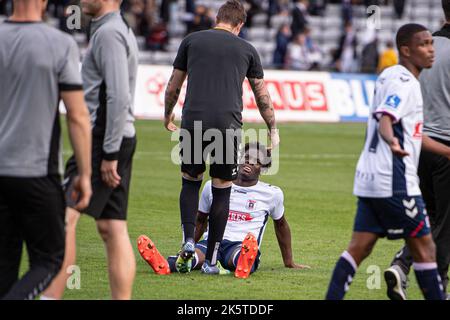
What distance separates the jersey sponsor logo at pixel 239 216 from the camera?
378 inches

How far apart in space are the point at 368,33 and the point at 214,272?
25230 millimetres

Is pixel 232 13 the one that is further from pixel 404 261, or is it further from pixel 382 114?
pixel 382 114

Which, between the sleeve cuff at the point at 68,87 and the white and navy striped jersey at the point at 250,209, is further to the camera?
the white and navy striped jersey at the point at 250,209

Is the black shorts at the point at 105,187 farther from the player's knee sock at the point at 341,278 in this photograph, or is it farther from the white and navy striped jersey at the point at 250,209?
the white and navy striped jersey at the point at 250,209

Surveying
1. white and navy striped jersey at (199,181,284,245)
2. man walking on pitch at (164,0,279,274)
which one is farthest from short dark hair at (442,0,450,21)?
white and navy striped jersey at (199,181,284,245)

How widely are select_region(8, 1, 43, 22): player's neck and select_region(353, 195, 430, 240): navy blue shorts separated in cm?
234

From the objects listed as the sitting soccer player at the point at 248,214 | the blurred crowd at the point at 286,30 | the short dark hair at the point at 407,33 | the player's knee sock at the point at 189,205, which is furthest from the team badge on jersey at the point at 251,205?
the blurred crowd at the point at 286,30

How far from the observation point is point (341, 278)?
6910 mm

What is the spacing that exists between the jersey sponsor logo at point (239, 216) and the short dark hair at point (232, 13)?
1.66 m

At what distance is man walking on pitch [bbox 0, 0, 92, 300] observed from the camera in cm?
600

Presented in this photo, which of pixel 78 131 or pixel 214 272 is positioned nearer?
pixel 78 131
